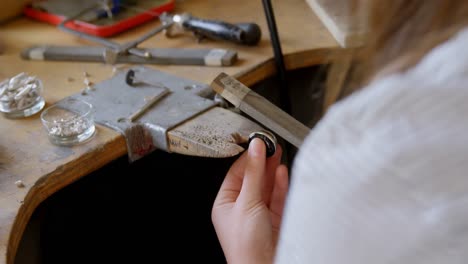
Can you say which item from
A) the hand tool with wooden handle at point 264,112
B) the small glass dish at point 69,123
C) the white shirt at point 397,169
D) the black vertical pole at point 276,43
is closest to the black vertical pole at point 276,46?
the black vertical pole at point 276,43

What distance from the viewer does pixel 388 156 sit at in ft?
1.17

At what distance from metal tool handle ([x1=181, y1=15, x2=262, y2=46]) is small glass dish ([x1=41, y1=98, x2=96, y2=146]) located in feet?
0.90

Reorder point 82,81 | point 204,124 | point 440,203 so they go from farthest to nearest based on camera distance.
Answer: point 82,81 < point 204,124 < point 440,203

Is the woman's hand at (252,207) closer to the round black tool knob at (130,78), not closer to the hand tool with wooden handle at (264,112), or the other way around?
the hand tool with wooden handle at (264,112)

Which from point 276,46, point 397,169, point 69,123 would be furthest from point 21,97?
point 397,169

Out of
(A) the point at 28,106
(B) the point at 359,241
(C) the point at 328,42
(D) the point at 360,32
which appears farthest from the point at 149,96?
(B) the point at 359,241

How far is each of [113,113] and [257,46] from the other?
30 centimetres

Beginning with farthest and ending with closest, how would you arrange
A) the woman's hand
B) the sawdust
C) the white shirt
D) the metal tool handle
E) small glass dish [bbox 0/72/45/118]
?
the metal tool handle
small glass dish [bbox 0/72/45/118]
the sawdust
the woman's hand
the white shirt

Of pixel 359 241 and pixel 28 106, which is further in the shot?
pixel 28 106

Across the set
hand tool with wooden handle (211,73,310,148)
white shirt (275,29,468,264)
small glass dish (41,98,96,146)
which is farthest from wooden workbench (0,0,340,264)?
white shirt (275,29,468,264)

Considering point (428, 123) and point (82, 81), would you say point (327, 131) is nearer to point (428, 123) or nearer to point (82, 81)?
point (428, 123)

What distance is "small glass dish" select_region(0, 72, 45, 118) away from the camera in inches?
33.4

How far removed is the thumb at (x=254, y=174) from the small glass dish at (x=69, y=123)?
0.24 metres

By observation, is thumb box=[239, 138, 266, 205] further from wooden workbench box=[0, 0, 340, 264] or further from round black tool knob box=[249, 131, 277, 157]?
wooden workbench box=[0, 0, 340, 264]
